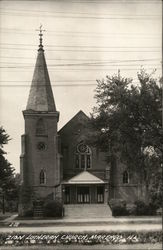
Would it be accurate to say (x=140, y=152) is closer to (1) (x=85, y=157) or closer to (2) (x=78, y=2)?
(2) (x=78, y=2)

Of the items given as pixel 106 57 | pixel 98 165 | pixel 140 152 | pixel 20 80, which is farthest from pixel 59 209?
pixel 106 57

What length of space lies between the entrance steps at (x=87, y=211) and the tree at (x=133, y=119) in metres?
10.9

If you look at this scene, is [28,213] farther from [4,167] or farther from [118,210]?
[118,210]

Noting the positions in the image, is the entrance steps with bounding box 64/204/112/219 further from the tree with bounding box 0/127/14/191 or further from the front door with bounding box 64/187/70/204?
the tree with bounding box 0/127/14/191

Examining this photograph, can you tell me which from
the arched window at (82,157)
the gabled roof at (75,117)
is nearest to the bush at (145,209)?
the arched window at (82,157)

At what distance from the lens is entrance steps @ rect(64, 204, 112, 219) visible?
36812 mm

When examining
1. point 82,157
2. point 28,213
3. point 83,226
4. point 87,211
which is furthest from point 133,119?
point 82,157

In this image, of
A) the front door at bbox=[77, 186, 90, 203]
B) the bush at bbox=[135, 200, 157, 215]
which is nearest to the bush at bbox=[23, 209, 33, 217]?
the front door at bbox=[77, 186, 90, 203]

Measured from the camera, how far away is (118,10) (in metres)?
Answer: 16.1

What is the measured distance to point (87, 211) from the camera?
126 ft

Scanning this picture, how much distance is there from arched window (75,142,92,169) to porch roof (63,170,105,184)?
1419 mm

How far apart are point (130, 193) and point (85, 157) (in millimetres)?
5895

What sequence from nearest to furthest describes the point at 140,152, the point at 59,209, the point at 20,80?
the point at 20,80
the point at 140,152
the point at 59,209

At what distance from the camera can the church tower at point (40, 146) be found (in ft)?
139
